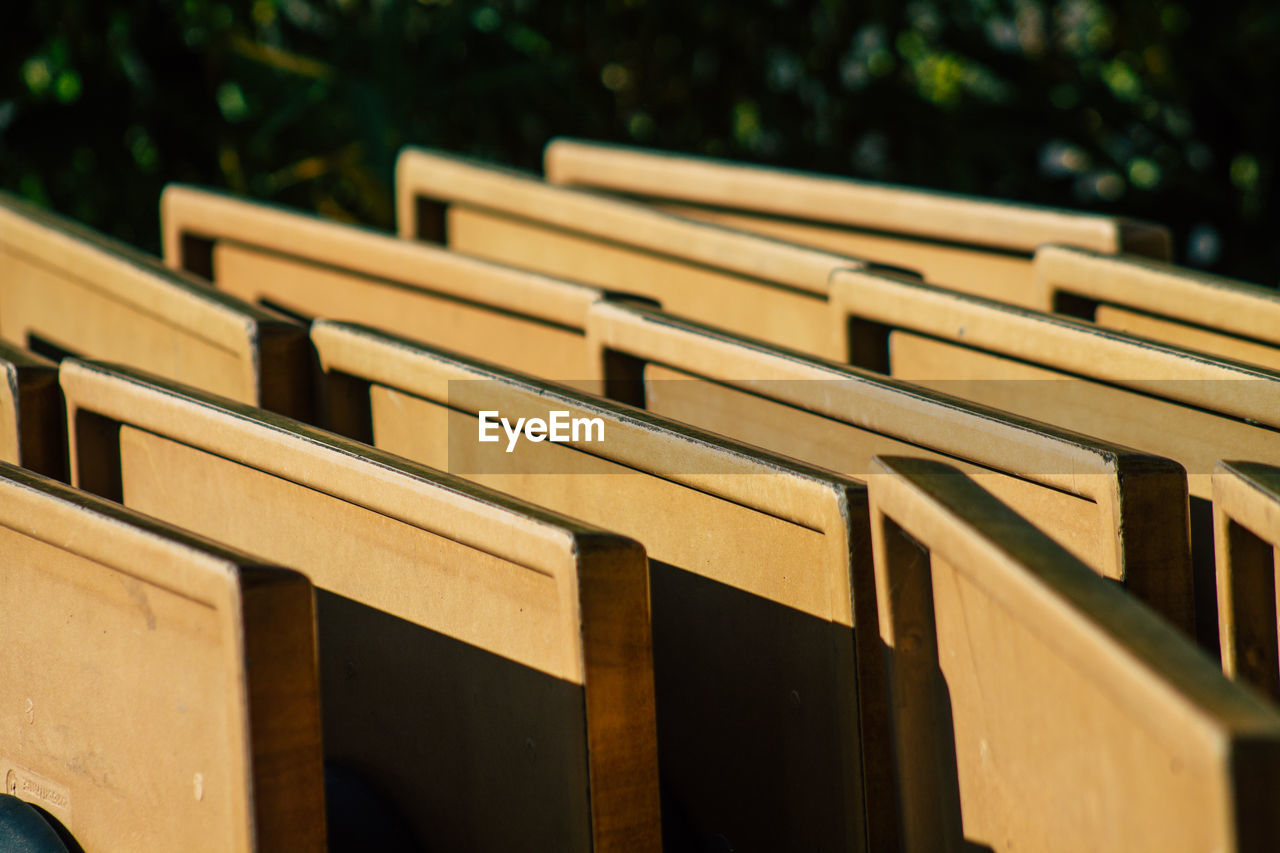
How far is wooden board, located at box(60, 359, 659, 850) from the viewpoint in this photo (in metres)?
0.79

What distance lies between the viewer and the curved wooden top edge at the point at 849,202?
132cm

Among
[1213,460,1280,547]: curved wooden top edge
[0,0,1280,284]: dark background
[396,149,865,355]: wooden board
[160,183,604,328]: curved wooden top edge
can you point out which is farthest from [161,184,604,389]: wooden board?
[0,0,1280,284]: dark background

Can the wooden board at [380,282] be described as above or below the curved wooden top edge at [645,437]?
above

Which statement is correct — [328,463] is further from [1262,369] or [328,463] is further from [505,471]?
[1262,369]

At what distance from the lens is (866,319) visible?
1.21 metres

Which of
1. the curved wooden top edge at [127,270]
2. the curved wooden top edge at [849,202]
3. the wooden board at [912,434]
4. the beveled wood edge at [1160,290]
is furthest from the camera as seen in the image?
the curved wooden top edge at [849,202]

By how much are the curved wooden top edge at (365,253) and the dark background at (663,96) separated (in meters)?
0.72

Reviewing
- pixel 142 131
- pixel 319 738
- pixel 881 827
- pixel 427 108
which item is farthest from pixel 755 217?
pixel 142 131

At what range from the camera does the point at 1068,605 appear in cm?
61

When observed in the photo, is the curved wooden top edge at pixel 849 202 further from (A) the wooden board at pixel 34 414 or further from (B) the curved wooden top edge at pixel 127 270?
(A) the wooden board at pixel 34 414

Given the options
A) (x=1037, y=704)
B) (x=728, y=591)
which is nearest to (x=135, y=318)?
(x=728, y=591)

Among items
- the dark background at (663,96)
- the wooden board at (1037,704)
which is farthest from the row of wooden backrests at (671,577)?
the dark background at (663,96)

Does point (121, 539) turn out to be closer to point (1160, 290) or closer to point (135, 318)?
point (135, 318)

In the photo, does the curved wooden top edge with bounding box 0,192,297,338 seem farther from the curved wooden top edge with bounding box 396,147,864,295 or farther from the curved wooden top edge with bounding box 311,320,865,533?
the curved wooden top edge with bounding box 396,147,864,295
